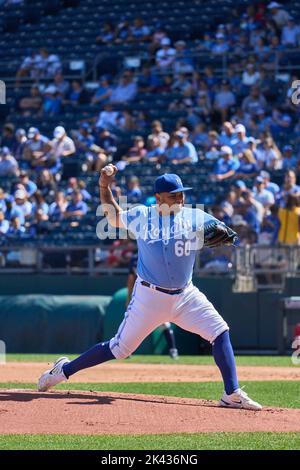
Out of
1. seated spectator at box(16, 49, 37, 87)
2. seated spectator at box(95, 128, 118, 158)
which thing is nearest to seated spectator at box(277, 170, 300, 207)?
seated spectator at box(95, 128, 118, 158)

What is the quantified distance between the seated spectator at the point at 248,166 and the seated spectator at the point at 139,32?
7013mm

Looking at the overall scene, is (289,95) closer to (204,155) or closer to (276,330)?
(204,155)

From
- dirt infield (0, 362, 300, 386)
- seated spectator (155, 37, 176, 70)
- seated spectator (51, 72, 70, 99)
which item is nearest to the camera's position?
dirt infield (0, 362, 300, 386)

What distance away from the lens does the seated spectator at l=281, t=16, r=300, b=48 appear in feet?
75.2

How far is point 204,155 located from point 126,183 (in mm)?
1597

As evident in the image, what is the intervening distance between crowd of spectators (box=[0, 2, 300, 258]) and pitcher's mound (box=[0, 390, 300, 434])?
9022 millimetres

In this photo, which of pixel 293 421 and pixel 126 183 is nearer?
pixel 293 421

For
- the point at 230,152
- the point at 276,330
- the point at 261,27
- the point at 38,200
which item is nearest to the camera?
the point at 276,330

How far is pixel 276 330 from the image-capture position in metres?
17.9

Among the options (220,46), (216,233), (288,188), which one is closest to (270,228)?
(288,188)

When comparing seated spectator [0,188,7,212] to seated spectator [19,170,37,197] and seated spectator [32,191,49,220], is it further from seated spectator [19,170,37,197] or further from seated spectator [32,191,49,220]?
seated spectator [32,191,49,220]

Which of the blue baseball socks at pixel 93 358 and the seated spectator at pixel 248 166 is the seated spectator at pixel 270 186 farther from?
the blue baseball socks at pixel 93 358
